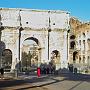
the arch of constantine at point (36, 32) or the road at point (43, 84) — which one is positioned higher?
the arch of constantine at point (36, 32)

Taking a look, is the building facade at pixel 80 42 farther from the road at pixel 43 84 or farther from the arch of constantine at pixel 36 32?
the road at pixel 43 84

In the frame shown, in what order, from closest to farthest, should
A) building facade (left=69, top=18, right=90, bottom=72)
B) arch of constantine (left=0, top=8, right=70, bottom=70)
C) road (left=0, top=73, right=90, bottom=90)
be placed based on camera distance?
road (left=0, top=73, right=90, bottom=90) → arch of constantine (left=0, top=8, right=70, bottom=70) → building facade (left=69, top=18, right=90, bottom=72)

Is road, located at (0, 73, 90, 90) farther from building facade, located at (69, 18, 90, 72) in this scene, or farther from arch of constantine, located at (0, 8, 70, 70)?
building facade, located at (69, 18, 90, 72)

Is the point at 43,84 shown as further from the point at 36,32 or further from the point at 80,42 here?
the point at 80,42

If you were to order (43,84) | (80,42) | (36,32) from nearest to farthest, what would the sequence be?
(43,84) < (36,32) < (80,42)

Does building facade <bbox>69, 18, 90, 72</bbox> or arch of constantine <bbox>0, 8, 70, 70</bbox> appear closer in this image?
arch of constantine <bbox>0, 8, 70, 70</bbox>

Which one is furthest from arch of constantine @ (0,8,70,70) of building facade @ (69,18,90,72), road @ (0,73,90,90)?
road @ (0,73,90,90)

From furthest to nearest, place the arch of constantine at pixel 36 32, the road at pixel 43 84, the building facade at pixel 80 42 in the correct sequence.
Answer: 1. the building facade at pixel 80 42
2. the arch of constantine at pixel 36 32
3. the road at pixel 43 84

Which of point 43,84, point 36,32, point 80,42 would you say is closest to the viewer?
point 43,84

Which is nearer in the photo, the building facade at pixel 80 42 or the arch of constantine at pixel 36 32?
the arch of constantine at pixel 36 32

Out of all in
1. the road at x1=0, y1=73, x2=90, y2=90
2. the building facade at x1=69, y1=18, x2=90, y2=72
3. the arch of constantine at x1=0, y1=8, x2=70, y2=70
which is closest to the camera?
the road at x1=0, y1=73, x2=90, y2=90

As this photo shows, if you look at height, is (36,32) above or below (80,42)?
below

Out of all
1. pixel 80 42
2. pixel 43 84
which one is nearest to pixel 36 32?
pixel 80 42

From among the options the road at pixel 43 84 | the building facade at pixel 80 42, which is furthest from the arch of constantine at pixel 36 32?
the road at pixel 43 84
